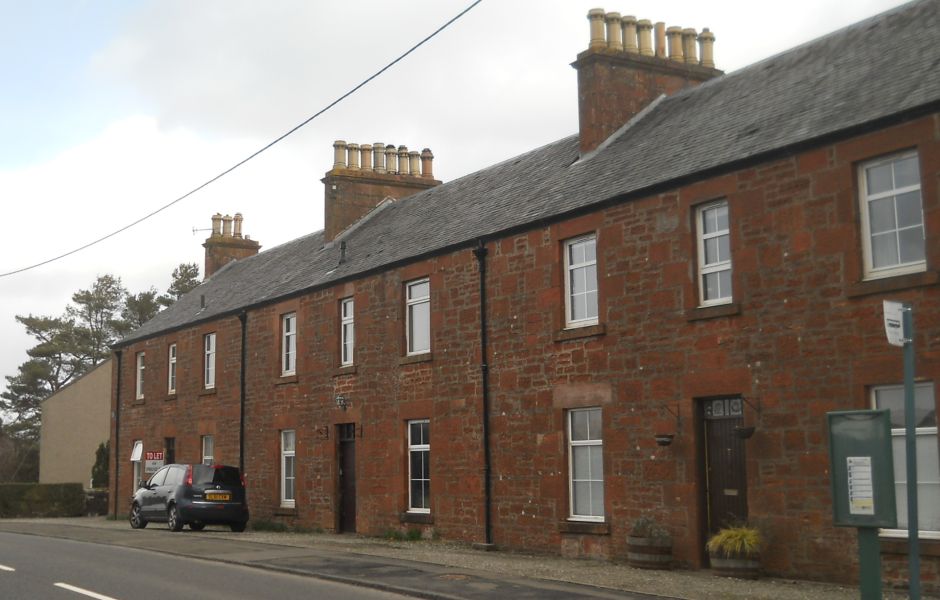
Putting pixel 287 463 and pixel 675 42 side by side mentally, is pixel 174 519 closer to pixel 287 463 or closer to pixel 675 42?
pixel 287 463

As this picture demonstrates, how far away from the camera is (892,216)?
1273cm

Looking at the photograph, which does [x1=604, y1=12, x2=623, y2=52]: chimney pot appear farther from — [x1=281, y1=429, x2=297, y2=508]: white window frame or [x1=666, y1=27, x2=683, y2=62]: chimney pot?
[x1=281, y1=429, x2=297, y2=508]: white window frame

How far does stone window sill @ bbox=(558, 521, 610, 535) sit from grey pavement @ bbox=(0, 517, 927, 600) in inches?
→ 17.3

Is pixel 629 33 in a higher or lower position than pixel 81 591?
higher

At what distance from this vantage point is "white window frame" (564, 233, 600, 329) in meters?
16.9

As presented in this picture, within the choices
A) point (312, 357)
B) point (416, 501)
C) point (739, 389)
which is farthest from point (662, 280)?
point (312, 357)

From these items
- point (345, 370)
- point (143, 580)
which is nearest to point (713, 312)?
point (143, 580)

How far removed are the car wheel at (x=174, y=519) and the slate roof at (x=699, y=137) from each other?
17.7 feet

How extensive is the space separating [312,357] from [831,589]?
14.4 meters

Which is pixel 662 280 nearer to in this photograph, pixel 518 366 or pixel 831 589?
pixel 518 366

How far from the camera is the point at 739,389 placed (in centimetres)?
1414

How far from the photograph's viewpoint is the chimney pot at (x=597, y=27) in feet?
65.4

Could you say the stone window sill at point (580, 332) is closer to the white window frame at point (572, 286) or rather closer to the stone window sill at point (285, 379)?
the white window frame at point (572, 286)

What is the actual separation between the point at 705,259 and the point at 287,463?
13715mm
